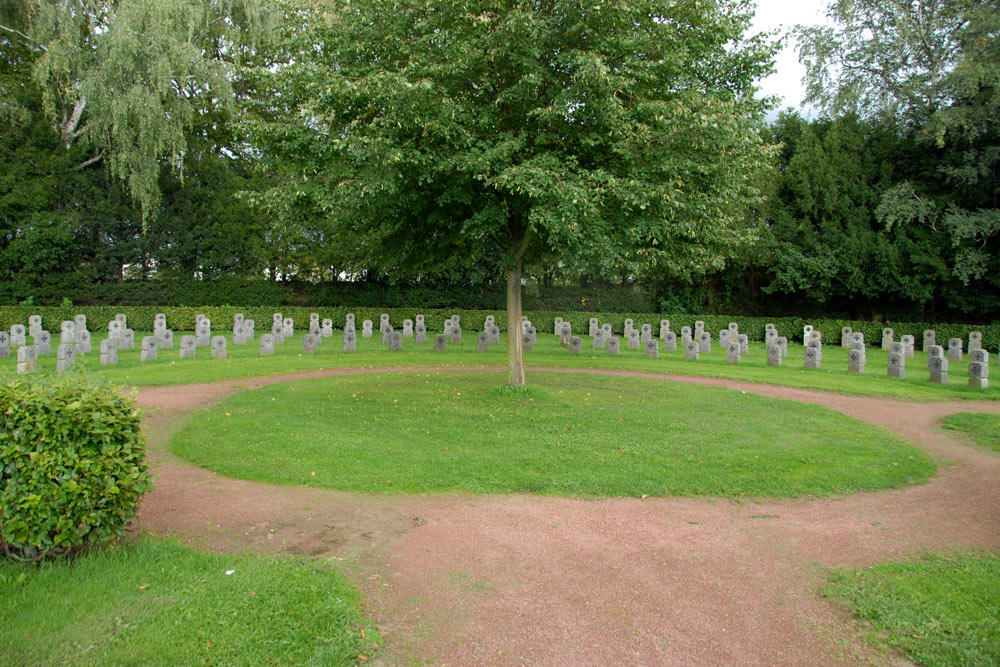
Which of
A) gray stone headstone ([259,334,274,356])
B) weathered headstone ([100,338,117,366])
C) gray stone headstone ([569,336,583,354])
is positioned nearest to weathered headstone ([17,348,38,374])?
weathered headstone ([100,338,117,366])

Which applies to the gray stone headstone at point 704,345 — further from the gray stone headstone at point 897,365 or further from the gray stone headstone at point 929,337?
the gray stone headstone at point 929,337

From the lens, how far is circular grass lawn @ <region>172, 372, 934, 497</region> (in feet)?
23.4

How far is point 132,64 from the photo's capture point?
21875mm

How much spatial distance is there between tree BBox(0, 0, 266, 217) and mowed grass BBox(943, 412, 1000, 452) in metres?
24.1

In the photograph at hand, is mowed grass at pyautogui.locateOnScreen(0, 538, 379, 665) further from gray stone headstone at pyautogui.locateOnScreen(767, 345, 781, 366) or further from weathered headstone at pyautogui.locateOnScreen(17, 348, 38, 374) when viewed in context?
gray stone headstone at pyautogui.locateOnScreen(767, 345, 781, 366)

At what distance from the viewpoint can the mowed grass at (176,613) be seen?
3.51 m

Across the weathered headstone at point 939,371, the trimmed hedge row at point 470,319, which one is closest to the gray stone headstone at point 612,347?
the weathered headstone at point 939,371

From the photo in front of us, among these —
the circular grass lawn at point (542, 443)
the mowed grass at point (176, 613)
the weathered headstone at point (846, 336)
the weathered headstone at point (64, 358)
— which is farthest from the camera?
the weathered headstone at point (846, 336)

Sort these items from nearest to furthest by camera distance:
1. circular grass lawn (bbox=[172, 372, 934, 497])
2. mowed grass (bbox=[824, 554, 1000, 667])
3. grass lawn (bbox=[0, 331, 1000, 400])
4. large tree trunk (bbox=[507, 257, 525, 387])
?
mowed grass (bbox=[824, 554, 1000, 667]) < circular grass lawn (bbox=[172, 372, 934, 497]) < large tree trunk (bbox=[507, 257, 525, 387]) < grass lawn (bbox=[0, 331, 1000, 400])

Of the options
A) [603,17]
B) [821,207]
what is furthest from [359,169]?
[821,207]

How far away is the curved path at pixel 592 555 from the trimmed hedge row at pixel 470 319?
22211 millimetres

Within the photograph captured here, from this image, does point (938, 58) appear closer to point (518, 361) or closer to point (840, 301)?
point (840, 301)

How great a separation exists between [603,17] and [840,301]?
2698 centimetres

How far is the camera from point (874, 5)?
28.1 meters
